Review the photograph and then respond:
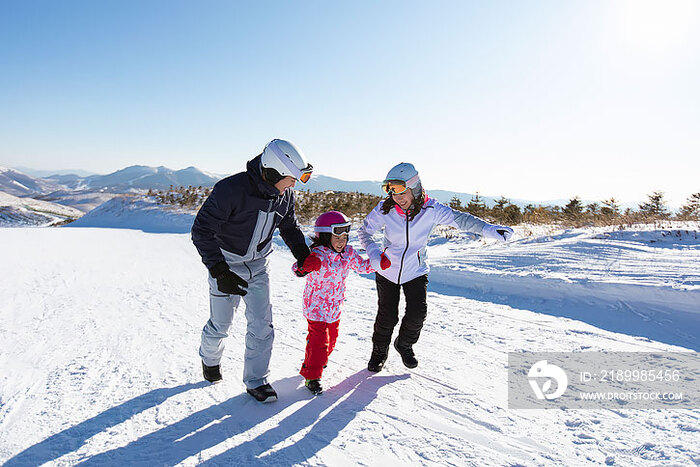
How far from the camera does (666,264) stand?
5.50 metres

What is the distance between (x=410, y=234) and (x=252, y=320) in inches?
62.4

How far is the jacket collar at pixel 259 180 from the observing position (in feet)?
9.12

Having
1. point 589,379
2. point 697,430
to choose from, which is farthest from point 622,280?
point 697,430

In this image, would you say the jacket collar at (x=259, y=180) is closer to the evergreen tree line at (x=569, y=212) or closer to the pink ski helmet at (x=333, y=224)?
the pink ski helmet at (x=333, y=224)

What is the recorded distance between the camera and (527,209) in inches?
620

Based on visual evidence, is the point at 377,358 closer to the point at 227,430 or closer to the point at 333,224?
the point at 333,224

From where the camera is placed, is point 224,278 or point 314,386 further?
point 314,386

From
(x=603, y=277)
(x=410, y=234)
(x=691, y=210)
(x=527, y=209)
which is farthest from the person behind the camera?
(x=527, y=209)

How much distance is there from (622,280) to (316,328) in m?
4.67

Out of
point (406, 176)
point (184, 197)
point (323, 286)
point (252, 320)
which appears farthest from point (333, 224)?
point (184, 197)

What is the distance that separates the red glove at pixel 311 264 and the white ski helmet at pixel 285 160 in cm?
67

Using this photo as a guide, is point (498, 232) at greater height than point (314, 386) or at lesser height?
greater

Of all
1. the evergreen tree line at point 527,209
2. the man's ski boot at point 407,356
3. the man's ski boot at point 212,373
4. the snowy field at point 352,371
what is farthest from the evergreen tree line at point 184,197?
the man's ski boot at point 407,356

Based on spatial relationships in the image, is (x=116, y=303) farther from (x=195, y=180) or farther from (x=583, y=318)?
(x=195, y=180)
